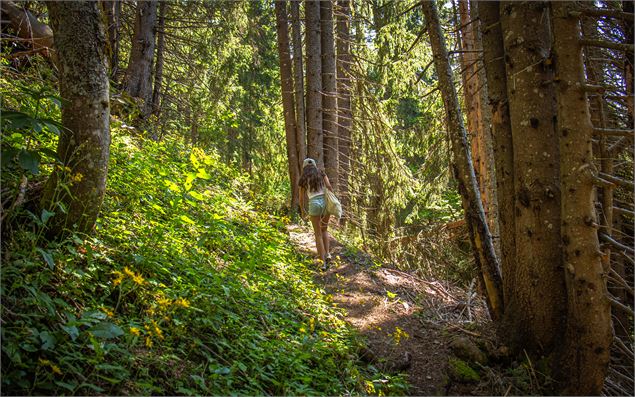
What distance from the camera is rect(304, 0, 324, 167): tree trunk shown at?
33.9 feet

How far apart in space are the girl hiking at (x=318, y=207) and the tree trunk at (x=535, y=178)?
3692 millimetres

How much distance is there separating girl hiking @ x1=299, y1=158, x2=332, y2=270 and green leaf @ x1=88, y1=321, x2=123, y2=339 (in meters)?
4.94

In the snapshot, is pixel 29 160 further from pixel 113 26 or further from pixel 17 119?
pixel 113 26

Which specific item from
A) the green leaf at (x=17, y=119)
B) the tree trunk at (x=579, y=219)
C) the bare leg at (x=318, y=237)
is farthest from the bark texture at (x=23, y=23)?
the tree trunk at (x=579, y=219)

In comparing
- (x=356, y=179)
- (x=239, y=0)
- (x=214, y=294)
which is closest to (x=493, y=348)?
(x=214, y=294)

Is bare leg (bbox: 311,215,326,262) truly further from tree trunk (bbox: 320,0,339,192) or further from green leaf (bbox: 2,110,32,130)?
green leaf (bbox: 2,110,32,130)

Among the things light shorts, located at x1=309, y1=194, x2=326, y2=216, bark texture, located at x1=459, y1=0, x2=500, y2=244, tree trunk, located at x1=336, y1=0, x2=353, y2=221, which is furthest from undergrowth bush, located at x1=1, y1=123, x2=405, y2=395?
tree trunk, located at x1=336, y1=0, x2=353, y2=221

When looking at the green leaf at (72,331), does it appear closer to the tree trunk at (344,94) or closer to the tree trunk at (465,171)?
the tree trunk at (465,171)

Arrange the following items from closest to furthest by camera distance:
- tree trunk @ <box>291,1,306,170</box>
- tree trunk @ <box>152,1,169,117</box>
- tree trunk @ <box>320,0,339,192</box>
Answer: tree trunk @ <box>152,1,169,117</box> → tree trunk @ <box>320,0,339,192</box> → tree trunk @ <box>291,1,306,170</box>

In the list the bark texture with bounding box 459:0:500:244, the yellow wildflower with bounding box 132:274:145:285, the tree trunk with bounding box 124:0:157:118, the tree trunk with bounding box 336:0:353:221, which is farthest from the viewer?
the tree trunk with bounding box 336:0:353:221

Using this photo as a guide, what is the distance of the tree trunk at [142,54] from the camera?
28.5ft

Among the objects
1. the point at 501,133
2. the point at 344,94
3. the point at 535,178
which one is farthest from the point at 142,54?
the point at 535,178

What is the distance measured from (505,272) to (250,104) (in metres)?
14.0

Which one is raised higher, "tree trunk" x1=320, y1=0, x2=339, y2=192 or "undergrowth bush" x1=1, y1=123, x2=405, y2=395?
"tree trunk" x1=320, y1=0, x2=339, y2=192
